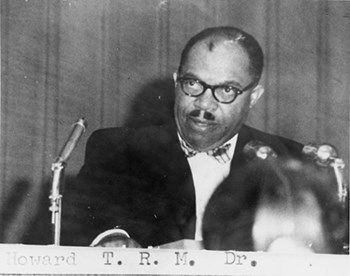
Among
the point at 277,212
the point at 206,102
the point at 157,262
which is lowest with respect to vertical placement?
the point at 157,262

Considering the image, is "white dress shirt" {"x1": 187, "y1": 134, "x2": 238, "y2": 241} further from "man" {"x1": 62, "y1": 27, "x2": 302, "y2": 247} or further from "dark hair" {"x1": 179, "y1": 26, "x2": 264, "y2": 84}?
"dark hair" {"x1": 179, "y1": 26, "x2": 264, "y2": 84}

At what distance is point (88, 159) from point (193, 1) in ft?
1.54

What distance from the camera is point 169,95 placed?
66.7 inches

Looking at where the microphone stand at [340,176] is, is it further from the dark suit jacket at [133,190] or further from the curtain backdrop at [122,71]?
the dark suit jacket at [133,190]

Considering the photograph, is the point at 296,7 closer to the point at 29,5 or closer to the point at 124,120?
the point at 124,120

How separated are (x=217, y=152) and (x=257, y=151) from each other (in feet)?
0.33

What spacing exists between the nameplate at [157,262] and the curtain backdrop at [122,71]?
0.05 meters

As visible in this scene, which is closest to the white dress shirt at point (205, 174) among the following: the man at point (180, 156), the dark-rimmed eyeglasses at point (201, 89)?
A: the man at point (180, 156)

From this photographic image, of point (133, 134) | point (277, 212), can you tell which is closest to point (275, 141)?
point (277, 212)

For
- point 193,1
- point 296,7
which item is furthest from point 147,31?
point 296,7

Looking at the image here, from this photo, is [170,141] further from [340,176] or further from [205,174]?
[340,176]

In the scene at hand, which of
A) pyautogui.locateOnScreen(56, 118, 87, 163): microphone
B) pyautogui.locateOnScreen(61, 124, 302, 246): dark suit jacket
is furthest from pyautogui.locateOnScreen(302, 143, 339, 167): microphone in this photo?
pyautogui.locateOnScreen(56, 118, 87, 163): microphone

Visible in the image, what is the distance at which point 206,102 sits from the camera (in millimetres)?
1689

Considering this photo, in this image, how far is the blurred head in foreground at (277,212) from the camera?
1.69 m
